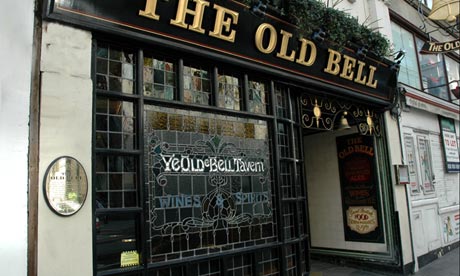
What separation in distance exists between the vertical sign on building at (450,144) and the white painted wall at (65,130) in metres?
10.5

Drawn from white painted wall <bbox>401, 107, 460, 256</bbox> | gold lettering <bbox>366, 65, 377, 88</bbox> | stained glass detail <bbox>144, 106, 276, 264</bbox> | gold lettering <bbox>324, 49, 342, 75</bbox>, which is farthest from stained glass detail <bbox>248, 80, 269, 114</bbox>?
white painted wall <bbox>401, 107, 460, 256</bbox>

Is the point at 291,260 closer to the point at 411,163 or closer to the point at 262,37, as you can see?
the point at 262,37

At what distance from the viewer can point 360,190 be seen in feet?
27.5

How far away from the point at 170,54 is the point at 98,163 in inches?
63.7

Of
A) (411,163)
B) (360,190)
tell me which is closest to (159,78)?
(360,190)

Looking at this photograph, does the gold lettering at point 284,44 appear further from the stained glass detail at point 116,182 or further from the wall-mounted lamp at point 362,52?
Answer: the stained glass detail at point 116,182

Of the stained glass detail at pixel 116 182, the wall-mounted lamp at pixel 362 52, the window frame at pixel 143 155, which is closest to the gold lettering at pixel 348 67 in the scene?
the wall-mounted lamp at pixel 362 52

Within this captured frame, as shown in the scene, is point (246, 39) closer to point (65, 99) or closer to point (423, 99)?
point (65, 99)

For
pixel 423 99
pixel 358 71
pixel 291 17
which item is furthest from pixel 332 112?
pixel 423 99

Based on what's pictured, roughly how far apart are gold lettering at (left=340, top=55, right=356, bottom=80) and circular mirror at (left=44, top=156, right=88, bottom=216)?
513 cm

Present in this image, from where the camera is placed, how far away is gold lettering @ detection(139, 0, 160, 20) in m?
4.07

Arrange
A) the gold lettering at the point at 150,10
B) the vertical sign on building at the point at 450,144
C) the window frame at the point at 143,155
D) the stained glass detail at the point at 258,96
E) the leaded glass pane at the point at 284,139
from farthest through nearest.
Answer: the vertical sign on building at the point at 450,144
the leaded glass pane at the point at 284,139
the stained glass detail at the point at 258,96
the gold lettering at the point at 150,10
the window frame at the point at 143,155

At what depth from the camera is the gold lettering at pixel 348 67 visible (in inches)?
274

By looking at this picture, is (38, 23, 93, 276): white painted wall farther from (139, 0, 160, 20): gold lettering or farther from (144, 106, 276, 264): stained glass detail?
(144, 106, 276, 264): stained glass detail
